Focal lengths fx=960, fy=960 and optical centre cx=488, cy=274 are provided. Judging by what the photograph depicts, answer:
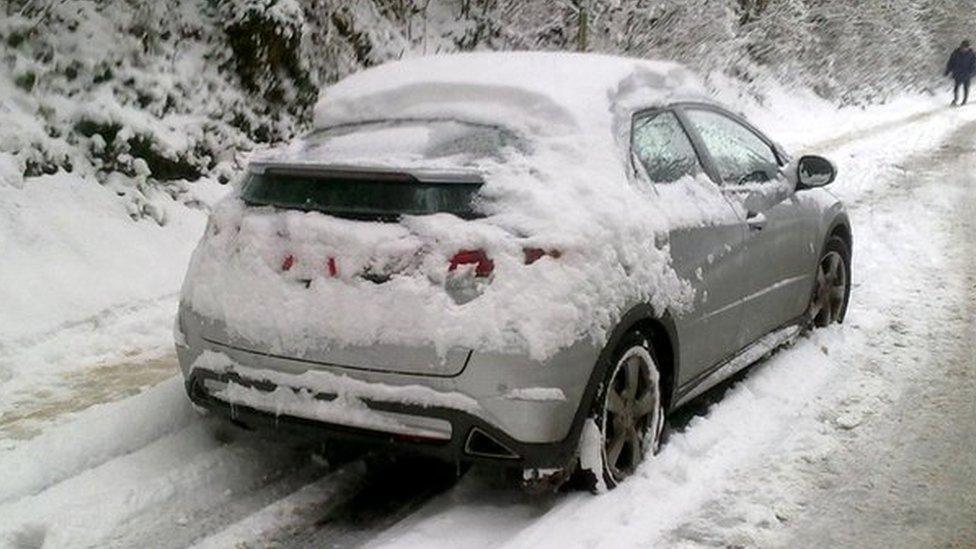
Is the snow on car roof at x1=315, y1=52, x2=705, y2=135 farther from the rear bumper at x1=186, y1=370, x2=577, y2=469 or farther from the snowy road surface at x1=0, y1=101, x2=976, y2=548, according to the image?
the snowy road surface at x1=0, y1=101, x2=976, y2=548

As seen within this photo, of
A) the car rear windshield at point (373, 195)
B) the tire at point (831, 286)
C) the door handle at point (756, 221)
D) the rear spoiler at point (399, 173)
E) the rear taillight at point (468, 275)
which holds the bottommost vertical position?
the tire at point (831, 286)

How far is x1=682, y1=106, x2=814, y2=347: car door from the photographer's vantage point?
4883mm

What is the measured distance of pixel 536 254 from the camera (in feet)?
11.4

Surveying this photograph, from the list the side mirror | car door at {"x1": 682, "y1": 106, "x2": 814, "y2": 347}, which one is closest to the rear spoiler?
car door at {"x1": 682, "y1": 106, "x2": 814, "y2": 347}

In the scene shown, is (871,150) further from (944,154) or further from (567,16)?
(567,16)

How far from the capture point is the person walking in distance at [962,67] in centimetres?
3089

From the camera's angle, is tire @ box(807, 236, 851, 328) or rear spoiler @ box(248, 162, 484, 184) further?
tire @ box(807, 236, 851, 328)

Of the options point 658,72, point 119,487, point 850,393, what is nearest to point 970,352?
point 850,393

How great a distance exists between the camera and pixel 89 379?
5.11 m

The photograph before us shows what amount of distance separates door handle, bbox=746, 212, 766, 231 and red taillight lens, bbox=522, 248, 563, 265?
173 cm

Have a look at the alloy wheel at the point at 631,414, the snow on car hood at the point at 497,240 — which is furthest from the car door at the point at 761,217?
the alloy wheel at the point at 631,414

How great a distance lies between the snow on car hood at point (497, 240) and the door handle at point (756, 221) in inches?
22.2

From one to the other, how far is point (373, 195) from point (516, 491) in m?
1.37

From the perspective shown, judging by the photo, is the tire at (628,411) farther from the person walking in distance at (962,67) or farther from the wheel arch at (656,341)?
the person walking in distance at (962,67)
